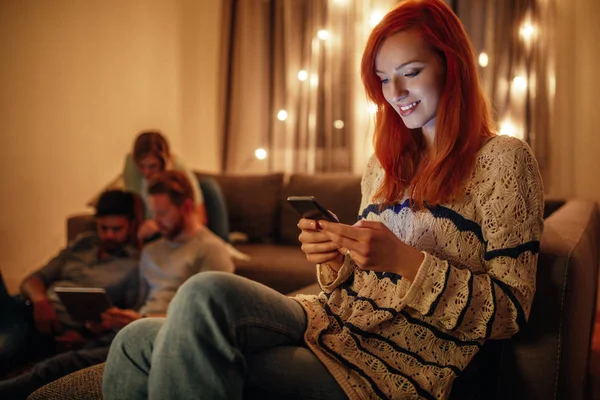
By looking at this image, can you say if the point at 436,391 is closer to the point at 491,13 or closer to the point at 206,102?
the point at 491,13

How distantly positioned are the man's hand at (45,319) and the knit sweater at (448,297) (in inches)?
51.3

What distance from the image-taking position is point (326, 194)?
2.89 meters

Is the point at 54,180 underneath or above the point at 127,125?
underneath

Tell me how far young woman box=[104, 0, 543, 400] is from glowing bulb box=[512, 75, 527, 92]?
2.09m

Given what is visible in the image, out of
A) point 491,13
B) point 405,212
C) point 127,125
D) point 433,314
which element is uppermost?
point 491,13

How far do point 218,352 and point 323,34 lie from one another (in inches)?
121

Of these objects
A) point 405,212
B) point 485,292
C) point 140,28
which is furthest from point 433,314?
point 140,28

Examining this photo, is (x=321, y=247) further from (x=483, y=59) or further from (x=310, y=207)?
(x=483, y=59)

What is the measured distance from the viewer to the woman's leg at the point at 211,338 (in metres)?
0.86

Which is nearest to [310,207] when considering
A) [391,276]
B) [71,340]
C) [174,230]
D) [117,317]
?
[391,276]

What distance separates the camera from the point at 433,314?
960 millimetres

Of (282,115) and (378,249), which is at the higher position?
(282,115)

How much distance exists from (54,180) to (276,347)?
8.44 feet

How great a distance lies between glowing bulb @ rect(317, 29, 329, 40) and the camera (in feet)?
12.0
